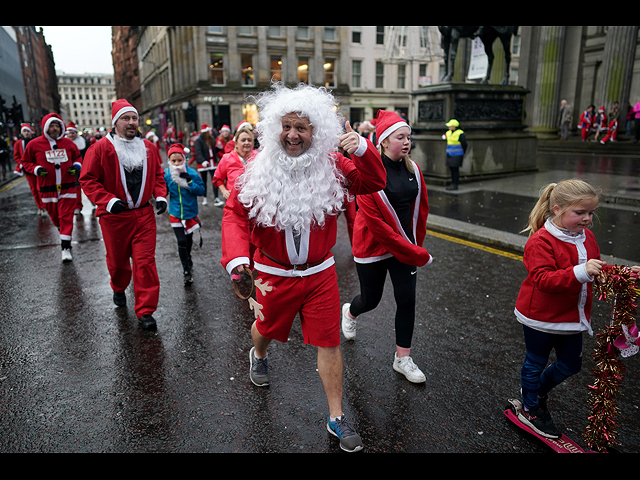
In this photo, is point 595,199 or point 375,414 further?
point 375,414

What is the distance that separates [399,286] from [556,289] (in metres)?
1.23

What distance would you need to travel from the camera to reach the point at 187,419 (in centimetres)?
305

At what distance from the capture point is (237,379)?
3551 millimetres

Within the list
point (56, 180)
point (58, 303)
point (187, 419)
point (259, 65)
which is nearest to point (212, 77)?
point (259, 65)

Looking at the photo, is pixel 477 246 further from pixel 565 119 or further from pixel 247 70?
pixel 247 70

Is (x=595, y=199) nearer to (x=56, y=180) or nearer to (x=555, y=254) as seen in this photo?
(x=555, y=254)

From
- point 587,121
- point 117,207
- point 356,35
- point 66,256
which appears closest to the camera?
point 117,207

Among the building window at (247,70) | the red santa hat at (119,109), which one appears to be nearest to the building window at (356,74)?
the building window at (247,70)

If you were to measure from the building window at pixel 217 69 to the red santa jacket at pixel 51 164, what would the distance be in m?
36.4

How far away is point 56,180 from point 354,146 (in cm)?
641

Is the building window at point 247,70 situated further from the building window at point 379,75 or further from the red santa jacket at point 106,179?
the red santa jacket at point 106,179

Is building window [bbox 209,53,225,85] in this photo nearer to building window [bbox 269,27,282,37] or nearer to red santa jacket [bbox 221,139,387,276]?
building window [bbox 269,27,282,37]

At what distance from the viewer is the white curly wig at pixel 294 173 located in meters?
2.64

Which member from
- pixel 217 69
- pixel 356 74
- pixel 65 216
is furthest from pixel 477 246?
pixel 356 74
